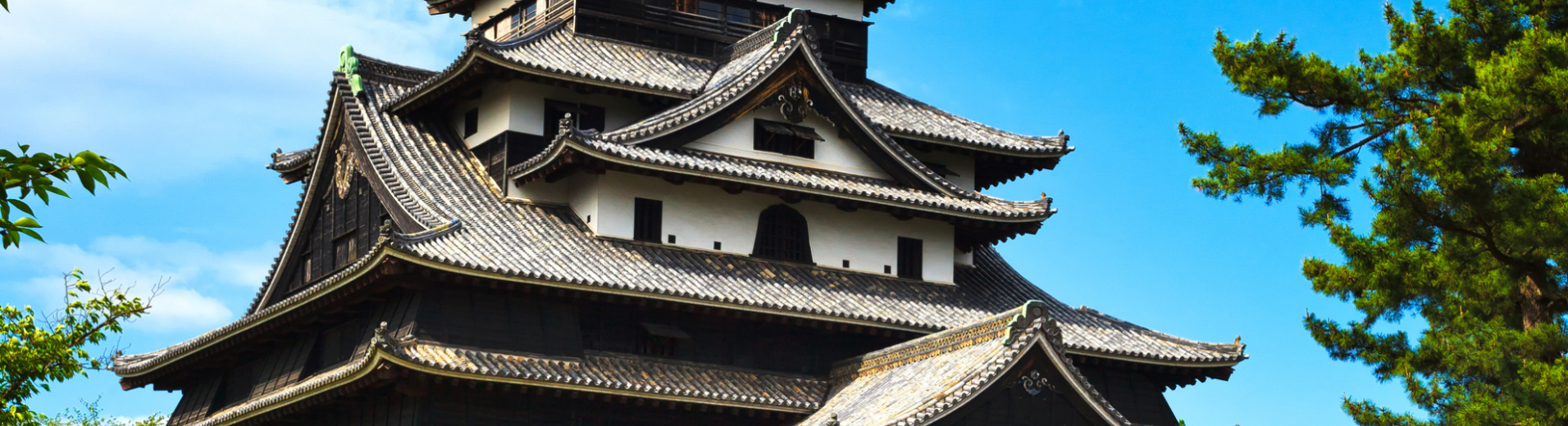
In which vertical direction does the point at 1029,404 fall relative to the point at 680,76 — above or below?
below

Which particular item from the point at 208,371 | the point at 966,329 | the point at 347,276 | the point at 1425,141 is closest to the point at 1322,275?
the point at 1425,141

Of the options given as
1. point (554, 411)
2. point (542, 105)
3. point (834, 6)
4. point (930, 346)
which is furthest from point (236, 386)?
point (834, 6)

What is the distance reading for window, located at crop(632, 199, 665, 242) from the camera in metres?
28.8

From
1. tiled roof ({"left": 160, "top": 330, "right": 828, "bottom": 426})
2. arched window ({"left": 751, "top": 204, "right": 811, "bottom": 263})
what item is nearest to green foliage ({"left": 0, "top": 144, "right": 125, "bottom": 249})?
tiled roof ({"left": 160, "top": 330, "right": 828, "bottom": 426})

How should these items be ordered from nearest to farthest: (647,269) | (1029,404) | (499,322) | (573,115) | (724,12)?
(1029,404) < (499,322) < (647,269) < (573,115) < (724,12)

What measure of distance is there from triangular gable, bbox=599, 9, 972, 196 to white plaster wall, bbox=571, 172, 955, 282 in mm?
980

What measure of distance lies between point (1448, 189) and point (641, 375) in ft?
40.6

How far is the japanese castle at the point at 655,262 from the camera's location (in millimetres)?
25047

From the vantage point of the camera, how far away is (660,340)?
27328 mm

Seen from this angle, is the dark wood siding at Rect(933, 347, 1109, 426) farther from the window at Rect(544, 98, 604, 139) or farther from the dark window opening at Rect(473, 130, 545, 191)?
the window at Rect(544, 98, 604, 139)

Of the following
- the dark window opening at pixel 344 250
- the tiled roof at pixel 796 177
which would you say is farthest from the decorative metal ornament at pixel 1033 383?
the dark window opening at pixel 344 250

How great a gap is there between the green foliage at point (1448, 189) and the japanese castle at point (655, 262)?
429cm

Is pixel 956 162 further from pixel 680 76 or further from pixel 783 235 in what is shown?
pixel 680 76

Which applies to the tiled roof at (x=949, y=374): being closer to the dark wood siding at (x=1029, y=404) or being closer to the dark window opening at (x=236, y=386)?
the dark wood siding at (x=1029, y=404)
